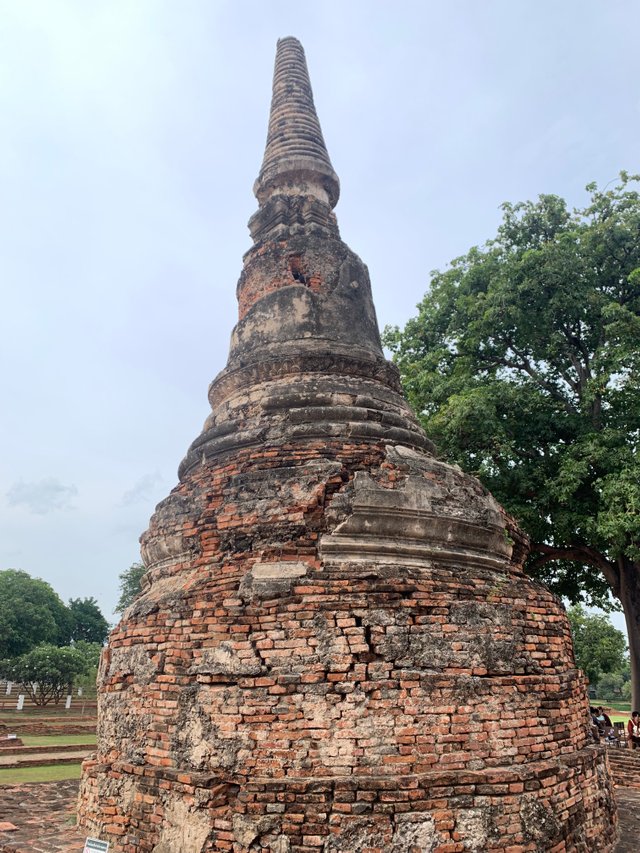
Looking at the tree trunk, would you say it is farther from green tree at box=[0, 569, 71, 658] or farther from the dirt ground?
green tree at box=[0, 569, 71, 658]

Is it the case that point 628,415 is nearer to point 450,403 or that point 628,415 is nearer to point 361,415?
point 450,403

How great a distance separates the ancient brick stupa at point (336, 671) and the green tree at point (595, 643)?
2222 centimetres

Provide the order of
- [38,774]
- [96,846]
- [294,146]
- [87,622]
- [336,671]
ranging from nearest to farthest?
[96,846] < [336,671] < [294,146] < [38,774] < [87,622]

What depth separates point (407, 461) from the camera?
20.5ft

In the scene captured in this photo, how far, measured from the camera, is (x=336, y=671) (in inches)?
191

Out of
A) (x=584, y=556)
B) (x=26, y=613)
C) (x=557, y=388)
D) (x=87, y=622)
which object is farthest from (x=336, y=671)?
(x=87, y=622)

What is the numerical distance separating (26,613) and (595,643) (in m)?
31.8

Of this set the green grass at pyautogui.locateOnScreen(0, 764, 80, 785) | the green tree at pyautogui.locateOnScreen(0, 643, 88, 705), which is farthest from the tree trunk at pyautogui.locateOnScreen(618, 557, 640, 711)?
the green tree at pyautogui.locateOnScreen(0, 643, 88, 705)

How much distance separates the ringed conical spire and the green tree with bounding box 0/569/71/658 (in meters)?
35.4

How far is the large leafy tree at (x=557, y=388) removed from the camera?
11.8 m

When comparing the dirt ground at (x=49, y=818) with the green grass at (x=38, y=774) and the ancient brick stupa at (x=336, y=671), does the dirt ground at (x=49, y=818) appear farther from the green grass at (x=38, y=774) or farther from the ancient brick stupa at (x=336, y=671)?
the green grass at (x=38, y=774)

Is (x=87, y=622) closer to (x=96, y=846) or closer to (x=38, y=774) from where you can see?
(x=38, y=774)

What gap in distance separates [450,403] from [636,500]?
12.4 feet

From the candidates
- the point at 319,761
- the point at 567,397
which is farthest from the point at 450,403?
the point at 319,761
